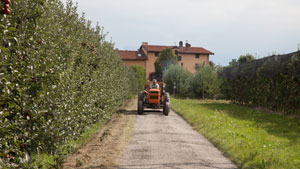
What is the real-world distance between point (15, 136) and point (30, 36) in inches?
64.5

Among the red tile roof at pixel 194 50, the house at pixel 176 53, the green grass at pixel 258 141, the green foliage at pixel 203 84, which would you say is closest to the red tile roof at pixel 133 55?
the house at pixel 176 53

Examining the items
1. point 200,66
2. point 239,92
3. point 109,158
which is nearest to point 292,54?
point 239,92

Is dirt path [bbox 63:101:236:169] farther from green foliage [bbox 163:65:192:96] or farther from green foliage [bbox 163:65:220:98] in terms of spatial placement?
green foliage [bbox 163:65:192:96]

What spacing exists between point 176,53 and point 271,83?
5242 cm

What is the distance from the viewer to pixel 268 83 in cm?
2002

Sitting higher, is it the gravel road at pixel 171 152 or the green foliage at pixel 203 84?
the green foliage at pixel 203 84

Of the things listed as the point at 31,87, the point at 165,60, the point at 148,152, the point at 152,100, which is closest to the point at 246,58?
the point at 165,60

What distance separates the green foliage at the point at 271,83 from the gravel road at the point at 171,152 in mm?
7409

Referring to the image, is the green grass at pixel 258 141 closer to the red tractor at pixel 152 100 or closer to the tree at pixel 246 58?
the red tractor at pixel 152 100

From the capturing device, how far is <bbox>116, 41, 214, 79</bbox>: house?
7081cm

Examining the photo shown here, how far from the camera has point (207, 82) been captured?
3412 centimetres

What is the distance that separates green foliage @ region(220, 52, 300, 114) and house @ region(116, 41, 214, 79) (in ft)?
142

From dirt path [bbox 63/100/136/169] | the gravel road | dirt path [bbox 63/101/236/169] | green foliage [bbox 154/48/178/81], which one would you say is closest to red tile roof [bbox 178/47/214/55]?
green foliage [bbox 154/48/178/81]

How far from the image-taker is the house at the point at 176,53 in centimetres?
7081
